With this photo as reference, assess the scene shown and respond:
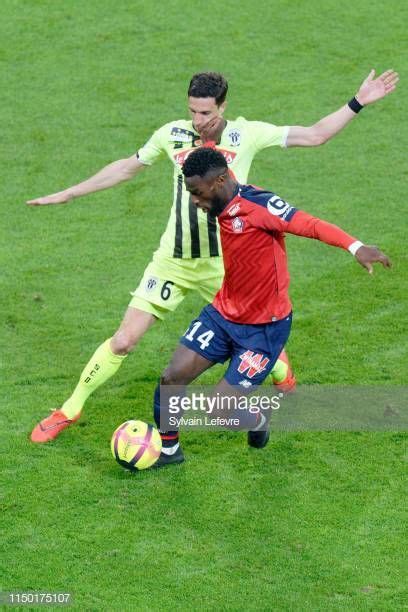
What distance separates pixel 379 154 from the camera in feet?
49.1

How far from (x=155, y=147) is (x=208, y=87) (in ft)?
2.44

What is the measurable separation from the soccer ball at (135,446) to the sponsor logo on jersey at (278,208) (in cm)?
195

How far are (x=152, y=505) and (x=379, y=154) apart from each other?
7401mm

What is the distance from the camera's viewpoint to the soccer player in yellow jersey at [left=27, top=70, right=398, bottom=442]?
9.55 m

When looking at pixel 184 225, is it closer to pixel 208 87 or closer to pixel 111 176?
pixel 111 176

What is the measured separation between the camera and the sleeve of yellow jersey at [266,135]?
9594mm

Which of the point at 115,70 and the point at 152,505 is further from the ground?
the point at 115,70

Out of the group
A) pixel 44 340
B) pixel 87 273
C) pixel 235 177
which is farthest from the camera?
pixel 87 273

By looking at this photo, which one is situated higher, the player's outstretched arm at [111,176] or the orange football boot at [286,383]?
the player's outstretched arm at [111,176]

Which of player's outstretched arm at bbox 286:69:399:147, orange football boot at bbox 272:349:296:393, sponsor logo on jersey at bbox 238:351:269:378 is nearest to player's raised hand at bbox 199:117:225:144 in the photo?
player's outstretched arm at bbox 286:69:399:147

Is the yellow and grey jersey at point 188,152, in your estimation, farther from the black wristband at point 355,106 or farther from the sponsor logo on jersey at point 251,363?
the sponsor logo on jersey at point 251,363

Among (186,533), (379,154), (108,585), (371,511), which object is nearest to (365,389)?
(371,511)

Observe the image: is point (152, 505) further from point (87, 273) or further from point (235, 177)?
point (87, 273)

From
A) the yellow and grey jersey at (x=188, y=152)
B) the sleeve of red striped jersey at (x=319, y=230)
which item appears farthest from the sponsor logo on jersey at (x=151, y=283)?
the sleeve of red striped jersey at (x=319, y=230)
